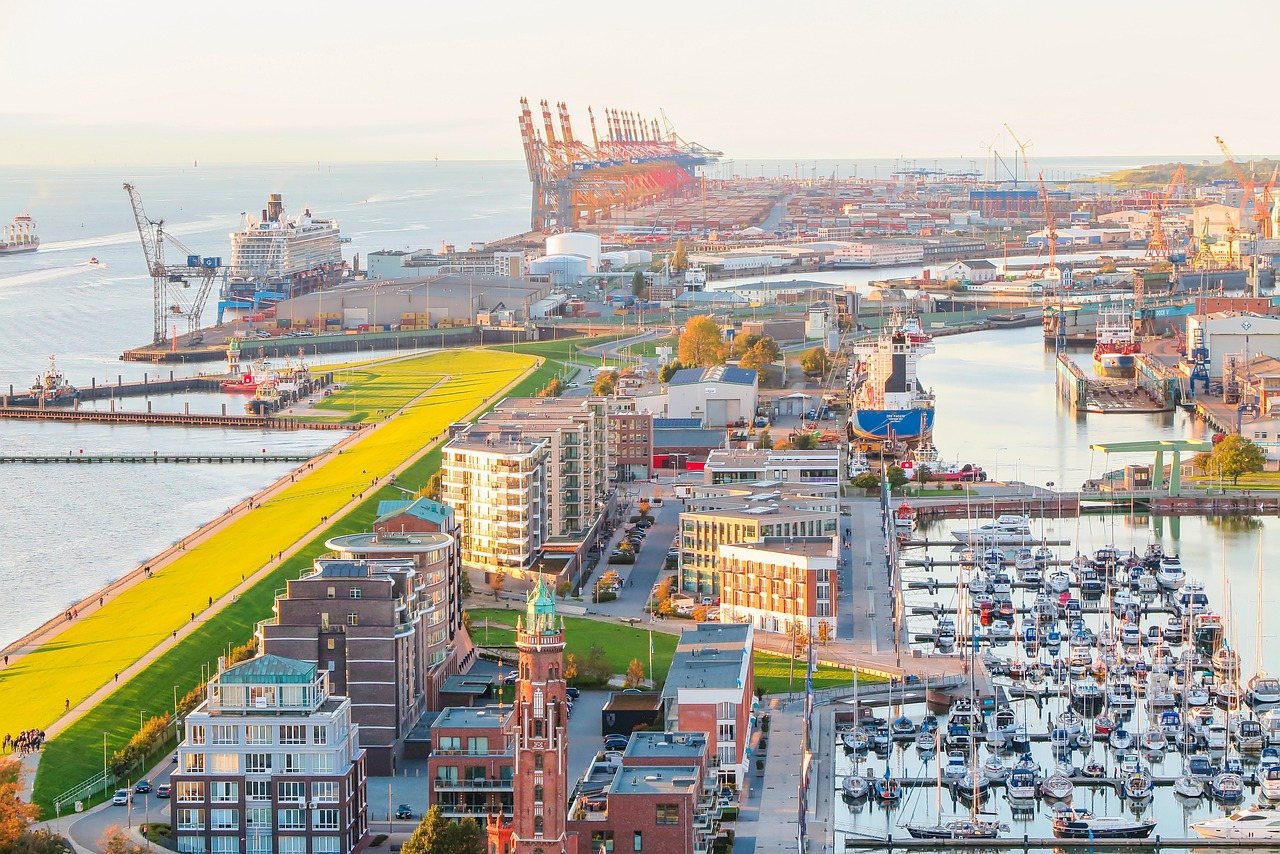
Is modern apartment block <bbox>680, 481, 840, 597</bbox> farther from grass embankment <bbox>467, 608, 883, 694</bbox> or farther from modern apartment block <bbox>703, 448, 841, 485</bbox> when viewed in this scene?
modern apartment block <bbox>703, 448, 841, 485</bbox>

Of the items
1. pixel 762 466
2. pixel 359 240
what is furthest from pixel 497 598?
pixel 359 240

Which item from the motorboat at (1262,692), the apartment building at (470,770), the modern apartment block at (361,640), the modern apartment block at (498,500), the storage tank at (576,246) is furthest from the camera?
the storage tank at (576,246)

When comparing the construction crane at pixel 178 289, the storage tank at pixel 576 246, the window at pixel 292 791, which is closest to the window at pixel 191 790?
the window at pixel 292 791

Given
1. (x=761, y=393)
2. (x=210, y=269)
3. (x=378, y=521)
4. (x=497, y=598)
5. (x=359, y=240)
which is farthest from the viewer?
(x=359, y=240)

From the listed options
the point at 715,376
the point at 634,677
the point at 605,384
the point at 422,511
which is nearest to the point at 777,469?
the point at 422,511

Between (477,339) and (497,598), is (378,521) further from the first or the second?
(477,339)

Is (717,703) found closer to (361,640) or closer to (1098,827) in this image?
(361,640)

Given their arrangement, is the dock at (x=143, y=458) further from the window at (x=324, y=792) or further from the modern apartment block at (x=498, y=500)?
the window at (x=324, y=792)
